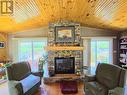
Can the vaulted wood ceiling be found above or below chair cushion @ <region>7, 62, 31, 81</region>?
above

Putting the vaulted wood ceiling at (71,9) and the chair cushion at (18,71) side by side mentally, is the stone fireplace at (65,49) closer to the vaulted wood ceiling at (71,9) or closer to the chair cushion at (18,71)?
the vaulted wood ceiling at (71,9)

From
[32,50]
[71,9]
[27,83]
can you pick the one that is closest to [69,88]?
[27,83]

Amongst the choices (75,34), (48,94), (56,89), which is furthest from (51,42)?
(48,94)

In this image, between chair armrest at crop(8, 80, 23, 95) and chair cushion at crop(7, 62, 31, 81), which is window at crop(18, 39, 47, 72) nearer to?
A: chair cushion at crop(7, 62, 31, 81)

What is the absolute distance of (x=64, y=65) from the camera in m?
8.05

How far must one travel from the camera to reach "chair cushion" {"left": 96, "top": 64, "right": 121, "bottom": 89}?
4.35 metres

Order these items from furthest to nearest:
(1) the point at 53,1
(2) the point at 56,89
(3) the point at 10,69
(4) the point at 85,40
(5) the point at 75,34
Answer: (4) the point at 85,40 → (5) the point at 75,34 → (2) the point at 56,89 → (3) the point at 10,69 → (1) the point at 53,1

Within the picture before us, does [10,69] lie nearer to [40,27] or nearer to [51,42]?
[51,42]

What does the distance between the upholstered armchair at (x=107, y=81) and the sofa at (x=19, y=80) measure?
1716 mm

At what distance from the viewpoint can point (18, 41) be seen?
31.0ft

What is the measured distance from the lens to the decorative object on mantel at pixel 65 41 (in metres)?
8.12

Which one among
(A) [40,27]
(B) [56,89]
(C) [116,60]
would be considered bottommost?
(B) [56,89]

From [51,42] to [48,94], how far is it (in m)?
3.13

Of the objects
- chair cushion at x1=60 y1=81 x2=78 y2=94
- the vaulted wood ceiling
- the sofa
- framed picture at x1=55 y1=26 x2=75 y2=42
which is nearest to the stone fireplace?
framed picture at x1=55 y1=26 x2=75 y2=42
